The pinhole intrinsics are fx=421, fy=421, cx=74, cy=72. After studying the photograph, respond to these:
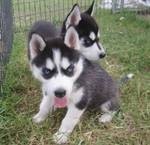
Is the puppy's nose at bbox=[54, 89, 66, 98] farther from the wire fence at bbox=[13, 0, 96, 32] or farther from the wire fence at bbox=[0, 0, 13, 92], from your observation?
the wire fence at bbox=[13, 0, 96, 32]

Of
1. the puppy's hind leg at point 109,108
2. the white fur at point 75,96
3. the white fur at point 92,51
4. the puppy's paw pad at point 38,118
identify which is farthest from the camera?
the white fur at point 92,51

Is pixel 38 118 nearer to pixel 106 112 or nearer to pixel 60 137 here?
pixel 60 137

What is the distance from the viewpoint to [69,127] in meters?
3.61

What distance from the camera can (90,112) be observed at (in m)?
4.02

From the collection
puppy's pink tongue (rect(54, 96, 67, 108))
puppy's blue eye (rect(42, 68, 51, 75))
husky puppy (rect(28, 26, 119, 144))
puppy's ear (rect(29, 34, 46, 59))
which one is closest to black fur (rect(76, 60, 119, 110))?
husky puppy (rect(28, 26, 119, 144))

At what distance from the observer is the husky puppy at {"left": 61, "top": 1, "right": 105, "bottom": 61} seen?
4219mm

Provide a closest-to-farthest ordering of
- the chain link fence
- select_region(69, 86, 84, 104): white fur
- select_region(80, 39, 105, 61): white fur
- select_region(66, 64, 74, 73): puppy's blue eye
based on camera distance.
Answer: select_region(66, 64, 74, 73): puppy's blue eye, select_region(69, 86, 84, 104): white fur, select_region(80, 39, 105, 61): white fur, the chain link fence

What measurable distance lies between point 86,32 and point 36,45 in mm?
976

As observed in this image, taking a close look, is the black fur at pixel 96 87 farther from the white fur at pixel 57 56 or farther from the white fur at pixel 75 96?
the white fur at pixel 57 56

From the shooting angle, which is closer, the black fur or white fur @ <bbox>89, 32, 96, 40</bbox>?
the black fur

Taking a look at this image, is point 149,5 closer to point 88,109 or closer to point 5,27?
point 5,27

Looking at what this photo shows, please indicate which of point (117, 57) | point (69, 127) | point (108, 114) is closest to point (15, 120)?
point (69, 127)

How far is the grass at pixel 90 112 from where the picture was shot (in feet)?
11.8

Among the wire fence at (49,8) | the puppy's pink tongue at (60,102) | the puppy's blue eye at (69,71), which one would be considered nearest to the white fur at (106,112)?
the puppy's pink tongue at (60,102)
